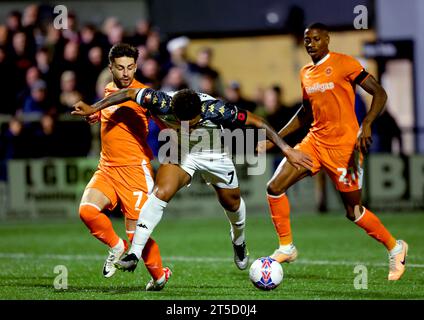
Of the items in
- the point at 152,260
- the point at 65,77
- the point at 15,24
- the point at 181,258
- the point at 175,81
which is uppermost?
the point at 15,24

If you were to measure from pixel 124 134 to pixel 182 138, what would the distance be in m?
0.54

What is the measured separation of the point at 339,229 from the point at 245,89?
7.49m

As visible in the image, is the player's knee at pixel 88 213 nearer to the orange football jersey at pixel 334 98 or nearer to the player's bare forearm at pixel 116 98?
the player's bare forearm at pixel 116 98

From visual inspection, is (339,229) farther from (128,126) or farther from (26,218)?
(128,126)

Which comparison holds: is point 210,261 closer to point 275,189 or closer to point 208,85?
point 275,189

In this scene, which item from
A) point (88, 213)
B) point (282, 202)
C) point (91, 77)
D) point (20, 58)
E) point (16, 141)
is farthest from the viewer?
point (20, 58)

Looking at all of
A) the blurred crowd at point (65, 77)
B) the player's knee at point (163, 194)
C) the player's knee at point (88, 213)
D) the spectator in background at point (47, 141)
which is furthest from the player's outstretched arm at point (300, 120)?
the spectator in background at point (47, 141)

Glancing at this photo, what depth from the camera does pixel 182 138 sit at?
29.1ft

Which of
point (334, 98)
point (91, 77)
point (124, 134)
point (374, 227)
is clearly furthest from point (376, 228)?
point (91, 77)

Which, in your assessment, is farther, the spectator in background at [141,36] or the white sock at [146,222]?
the spectator in background at [141,36]

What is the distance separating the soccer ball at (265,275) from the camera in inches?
338

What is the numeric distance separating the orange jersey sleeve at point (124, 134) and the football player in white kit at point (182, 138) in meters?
0.22

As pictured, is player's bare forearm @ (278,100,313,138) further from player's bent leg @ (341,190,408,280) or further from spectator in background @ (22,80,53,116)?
spectator in background @ (22,80,53,116)

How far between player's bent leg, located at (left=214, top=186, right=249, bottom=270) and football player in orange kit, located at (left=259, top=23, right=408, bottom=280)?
0.58m
